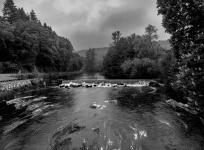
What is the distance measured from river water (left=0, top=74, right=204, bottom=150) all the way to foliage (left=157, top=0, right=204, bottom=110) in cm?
368

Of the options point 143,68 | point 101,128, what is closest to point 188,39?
point 101,128

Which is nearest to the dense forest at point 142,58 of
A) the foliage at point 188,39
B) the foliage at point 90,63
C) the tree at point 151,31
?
the tree at point 151,31

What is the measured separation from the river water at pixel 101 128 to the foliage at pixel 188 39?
12.1ft

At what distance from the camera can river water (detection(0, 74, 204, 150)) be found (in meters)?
10.0

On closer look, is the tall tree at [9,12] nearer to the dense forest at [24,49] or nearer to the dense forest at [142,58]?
the dense forest at [24,49]

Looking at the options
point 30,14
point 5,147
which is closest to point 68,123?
point 5,147

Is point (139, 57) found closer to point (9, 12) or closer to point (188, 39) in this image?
point (188, 39)

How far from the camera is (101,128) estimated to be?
1252 centimetres

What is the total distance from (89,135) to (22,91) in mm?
22099

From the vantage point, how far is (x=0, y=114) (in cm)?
1656

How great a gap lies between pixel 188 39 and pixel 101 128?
8043mm

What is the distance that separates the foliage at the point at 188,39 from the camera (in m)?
7.58

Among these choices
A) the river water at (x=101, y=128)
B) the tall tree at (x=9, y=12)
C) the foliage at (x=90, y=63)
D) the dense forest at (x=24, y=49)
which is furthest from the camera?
the foliage at (x=90, y=63)

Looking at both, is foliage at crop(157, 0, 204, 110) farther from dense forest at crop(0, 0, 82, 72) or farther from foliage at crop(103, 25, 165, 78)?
dense forest at crop(0, 0, 82, 72)
